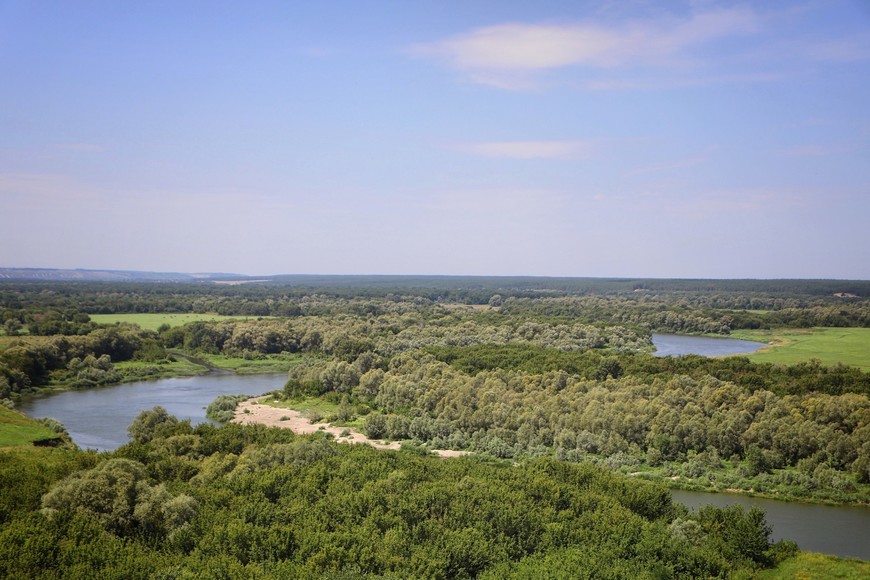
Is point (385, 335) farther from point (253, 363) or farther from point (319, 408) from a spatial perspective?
point (319, 408)

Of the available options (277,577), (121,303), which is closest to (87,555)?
(277,577)

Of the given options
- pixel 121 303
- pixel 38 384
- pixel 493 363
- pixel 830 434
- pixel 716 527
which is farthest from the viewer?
pixel 121 303

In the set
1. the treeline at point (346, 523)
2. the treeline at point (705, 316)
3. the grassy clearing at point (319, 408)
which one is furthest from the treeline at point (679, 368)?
the treeline at point (705, 316)

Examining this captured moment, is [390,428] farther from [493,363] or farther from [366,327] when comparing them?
[366,327]

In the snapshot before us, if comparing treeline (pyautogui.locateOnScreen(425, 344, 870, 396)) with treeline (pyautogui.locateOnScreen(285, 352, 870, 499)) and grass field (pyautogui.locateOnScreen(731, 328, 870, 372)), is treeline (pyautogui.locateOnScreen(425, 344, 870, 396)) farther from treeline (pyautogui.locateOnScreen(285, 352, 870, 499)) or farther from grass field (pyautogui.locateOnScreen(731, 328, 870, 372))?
grass field (pyautogui.locateOnScreen(731, 328, 870, 372))

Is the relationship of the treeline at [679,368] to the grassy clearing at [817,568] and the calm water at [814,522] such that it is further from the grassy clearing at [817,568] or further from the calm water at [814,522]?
the grassy clearing at [817,568]

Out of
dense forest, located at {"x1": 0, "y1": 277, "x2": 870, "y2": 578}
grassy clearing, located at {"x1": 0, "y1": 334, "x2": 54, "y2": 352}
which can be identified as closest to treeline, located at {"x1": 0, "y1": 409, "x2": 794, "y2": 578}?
dense forest, located at {"x1": 0, "y1": 277, "x2": 870, "y2": 578}
